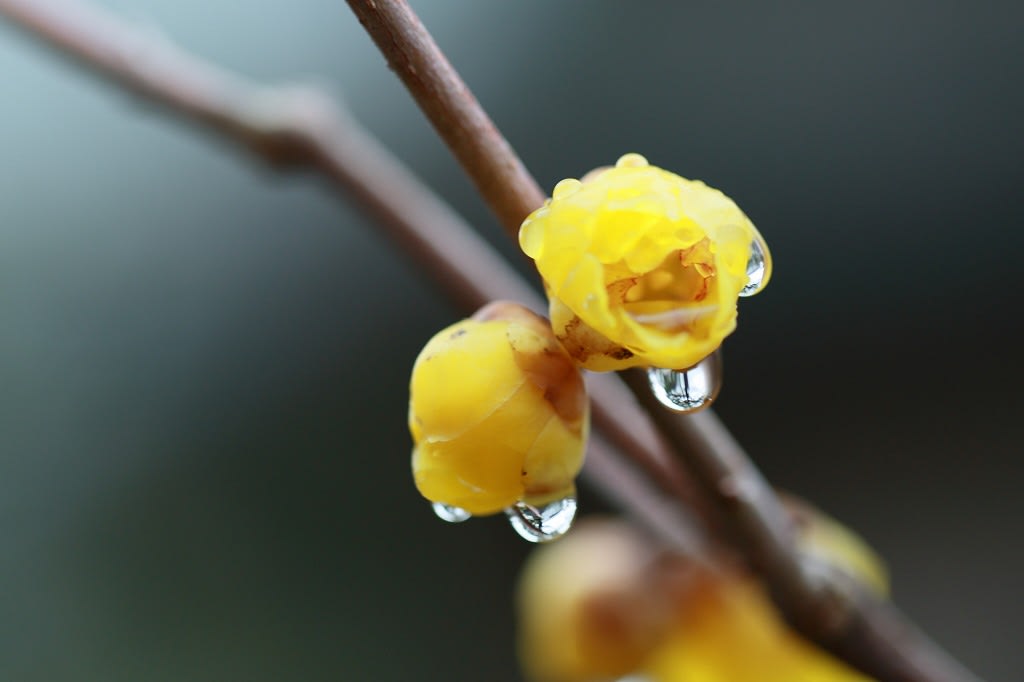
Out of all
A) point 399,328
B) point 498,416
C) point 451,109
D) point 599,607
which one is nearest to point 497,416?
point 498,416

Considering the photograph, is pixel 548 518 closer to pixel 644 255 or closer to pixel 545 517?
A: pixel 545 517

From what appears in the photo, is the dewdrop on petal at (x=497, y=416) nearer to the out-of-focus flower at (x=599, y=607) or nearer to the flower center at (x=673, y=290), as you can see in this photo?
the flower center at (x=673, y=290)

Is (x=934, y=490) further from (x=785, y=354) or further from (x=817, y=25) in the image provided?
(x=817, y=25)

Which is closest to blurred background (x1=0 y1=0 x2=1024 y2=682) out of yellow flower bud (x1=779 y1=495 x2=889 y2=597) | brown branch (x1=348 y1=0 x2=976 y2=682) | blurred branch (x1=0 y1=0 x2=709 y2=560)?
blurred branch (x1=0 y1=0 x2=709 y2=560)

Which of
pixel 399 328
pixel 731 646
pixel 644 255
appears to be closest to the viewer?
pixel 644 255

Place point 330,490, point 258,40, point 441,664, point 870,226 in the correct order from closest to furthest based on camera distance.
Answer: point 870,226 < point 441,664 < point 330,490 < point 258,40

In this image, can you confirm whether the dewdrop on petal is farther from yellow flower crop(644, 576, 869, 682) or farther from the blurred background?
the blurred background

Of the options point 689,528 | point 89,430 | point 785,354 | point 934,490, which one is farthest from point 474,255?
point 89,430
